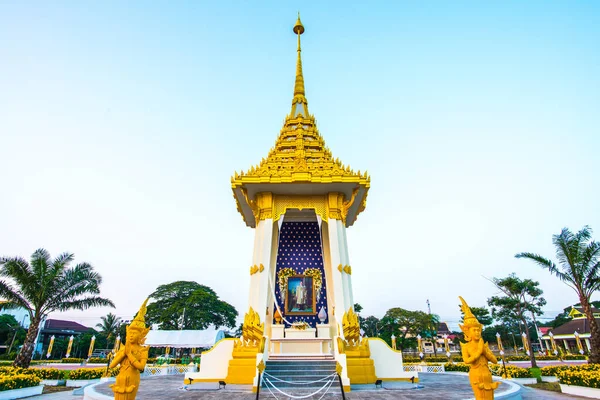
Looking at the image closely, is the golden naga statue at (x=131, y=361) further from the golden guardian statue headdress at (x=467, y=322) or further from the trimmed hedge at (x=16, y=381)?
the trimmed hedge at (x=16, y=381)

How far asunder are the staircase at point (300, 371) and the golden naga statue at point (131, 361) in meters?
4.85

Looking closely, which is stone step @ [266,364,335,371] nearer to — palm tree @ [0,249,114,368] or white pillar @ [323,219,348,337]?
white pillar @ [323,219,348,337]

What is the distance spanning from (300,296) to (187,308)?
98.2 feet

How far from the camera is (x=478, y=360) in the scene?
15.5 ft

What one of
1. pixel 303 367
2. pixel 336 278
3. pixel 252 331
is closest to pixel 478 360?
pixel 303 367

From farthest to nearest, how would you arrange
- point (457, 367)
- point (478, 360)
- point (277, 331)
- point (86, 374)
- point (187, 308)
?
1. point (187, 308)
2. point (457, 367)
3. point (86, 374)
4. point (277, 331)
5. point (478, 360)

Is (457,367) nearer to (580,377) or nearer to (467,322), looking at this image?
(580,377)

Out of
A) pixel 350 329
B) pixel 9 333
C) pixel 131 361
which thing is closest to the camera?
pixel 131 361

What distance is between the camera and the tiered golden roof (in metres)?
11.8

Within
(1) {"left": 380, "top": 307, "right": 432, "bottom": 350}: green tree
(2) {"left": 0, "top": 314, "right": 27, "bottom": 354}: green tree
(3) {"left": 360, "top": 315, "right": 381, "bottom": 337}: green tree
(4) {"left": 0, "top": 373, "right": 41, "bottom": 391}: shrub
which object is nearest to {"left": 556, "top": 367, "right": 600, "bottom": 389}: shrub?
(4) {"left": 0, "top": 373, "right": 41, "bottom": 391}: shrub

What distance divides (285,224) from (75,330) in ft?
182

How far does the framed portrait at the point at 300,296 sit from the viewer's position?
12.5 m

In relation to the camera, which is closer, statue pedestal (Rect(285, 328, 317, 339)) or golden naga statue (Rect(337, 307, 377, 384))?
golden naga statue (Rect(337, 307, 377, 384))

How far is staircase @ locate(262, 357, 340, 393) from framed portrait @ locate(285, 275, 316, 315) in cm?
255
